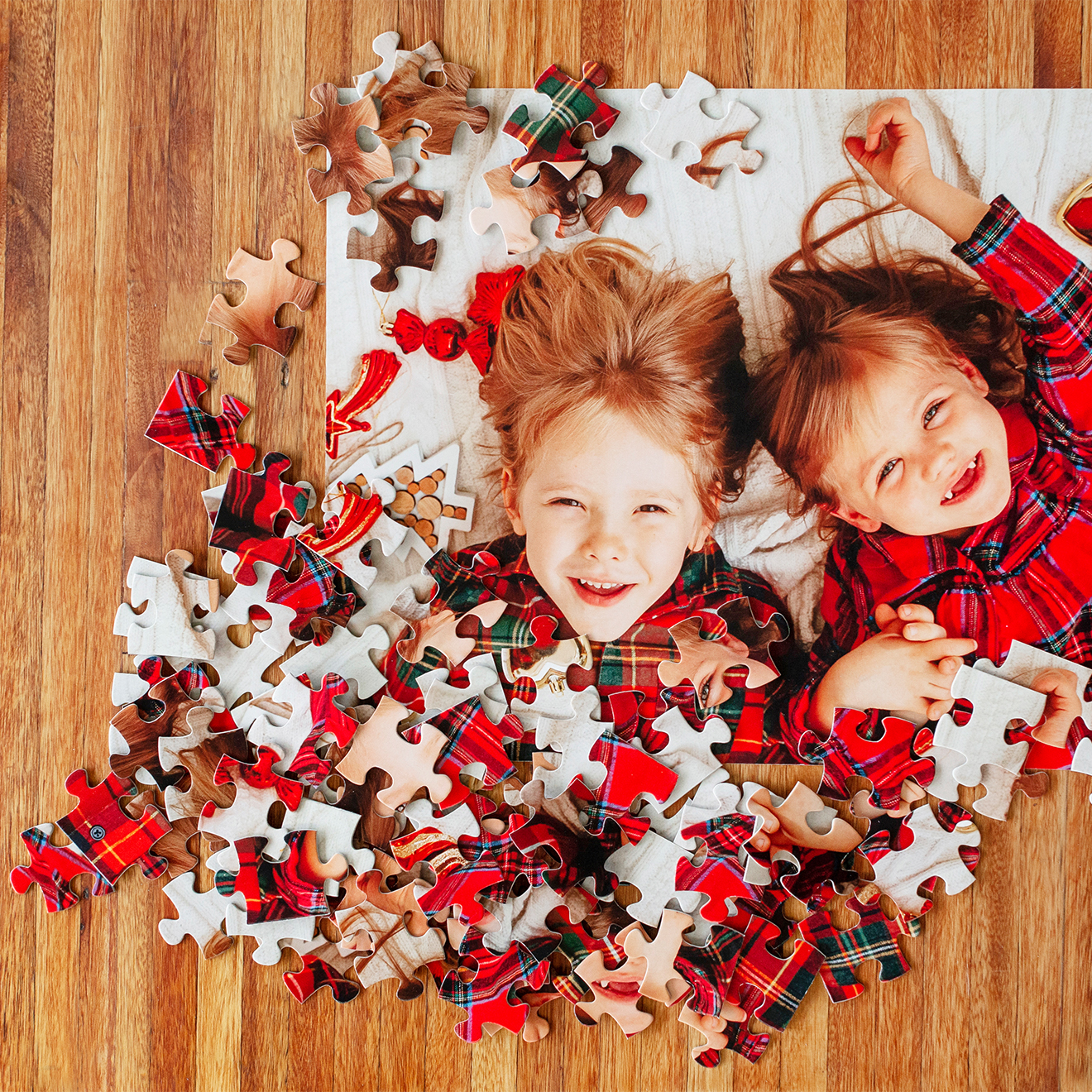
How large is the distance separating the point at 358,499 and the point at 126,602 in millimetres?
475

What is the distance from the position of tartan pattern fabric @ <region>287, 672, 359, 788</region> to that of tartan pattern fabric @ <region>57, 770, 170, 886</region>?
0.27m

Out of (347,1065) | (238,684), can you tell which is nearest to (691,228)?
(238,684)

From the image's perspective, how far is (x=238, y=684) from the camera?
4.41 ft

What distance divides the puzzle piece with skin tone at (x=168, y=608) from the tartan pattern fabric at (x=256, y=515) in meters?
0.07

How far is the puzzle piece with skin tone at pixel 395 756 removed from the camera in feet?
4.28

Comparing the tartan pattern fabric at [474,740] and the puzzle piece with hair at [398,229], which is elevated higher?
the puzzle piece with hair at [398,229]

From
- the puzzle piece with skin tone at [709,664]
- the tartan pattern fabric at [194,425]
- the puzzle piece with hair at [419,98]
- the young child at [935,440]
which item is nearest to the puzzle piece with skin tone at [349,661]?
the tartan pattern fabric at [194,425]

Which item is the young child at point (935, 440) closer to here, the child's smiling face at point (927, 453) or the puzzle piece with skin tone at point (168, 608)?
the child's smiling face at point (927, 453)

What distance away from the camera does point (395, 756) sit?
131 centimetres

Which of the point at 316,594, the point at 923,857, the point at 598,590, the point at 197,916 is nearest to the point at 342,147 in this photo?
the point at 316,594

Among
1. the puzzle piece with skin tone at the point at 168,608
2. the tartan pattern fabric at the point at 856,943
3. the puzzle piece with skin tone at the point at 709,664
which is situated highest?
the puzzle piece with skin tone at the point at 168,608

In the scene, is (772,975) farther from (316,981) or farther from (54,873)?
(54,873)

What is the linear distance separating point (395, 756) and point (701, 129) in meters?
1.20

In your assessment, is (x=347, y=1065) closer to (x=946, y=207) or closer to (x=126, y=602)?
(x=126, y=602)
